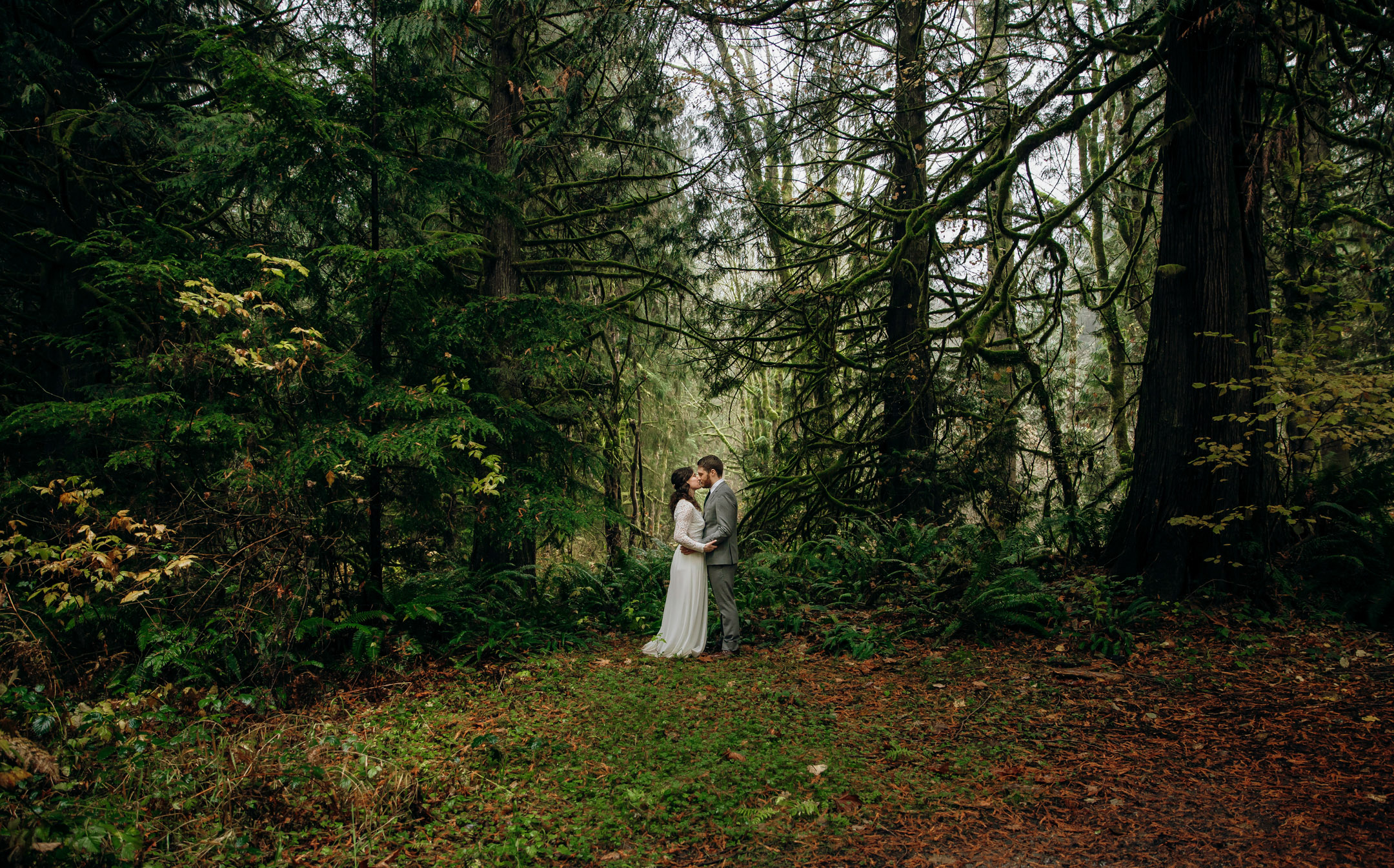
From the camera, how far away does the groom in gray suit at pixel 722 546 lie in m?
6.80

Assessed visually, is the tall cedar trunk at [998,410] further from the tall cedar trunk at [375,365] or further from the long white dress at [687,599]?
the tall cedar trunk at [375,365]

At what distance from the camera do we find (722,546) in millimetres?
6879

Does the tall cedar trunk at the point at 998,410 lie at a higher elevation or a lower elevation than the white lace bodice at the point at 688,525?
higher

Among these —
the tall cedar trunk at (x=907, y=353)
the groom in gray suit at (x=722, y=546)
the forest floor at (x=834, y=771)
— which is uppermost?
the tall cedar trunk at (x=907, y=353)

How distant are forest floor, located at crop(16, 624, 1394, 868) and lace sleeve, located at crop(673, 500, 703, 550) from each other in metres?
1.51

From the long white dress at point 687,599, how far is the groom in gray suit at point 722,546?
10cm

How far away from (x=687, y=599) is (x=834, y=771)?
2.93 meters

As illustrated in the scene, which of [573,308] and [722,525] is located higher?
[573,308]

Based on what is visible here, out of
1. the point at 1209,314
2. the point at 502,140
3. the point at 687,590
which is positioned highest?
the point at 502,140

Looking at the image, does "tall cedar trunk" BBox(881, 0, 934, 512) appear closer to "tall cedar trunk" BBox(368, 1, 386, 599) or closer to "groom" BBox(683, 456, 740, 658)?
"groom" BBox(683, 456, 740, 658)

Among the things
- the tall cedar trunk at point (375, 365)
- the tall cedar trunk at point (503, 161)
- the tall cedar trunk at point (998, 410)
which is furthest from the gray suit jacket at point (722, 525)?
the tall cedar trunk at point (998, 410)

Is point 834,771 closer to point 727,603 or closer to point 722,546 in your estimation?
point 727,603

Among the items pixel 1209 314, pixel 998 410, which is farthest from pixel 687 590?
pixel 1209 314

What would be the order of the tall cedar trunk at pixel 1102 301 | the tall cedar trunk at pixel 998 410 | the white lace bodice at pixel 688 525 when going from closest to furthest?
the white lace bodice at pixel 688 525 → the tall cedar trunk at pixel 998 410 → the tall cedar trunk at pixel 1102 301
